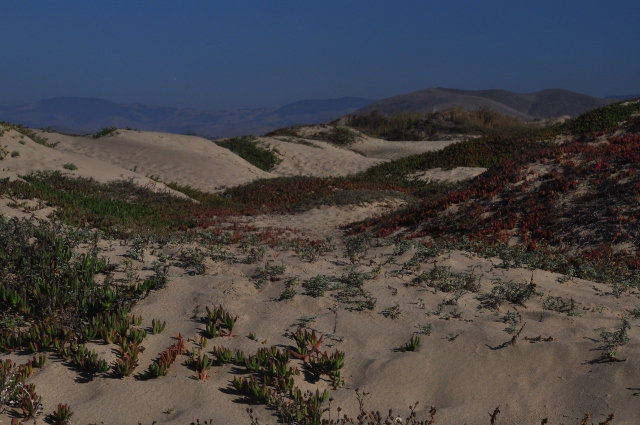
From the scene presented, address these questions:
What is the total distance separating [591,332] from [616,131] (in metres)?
20.0

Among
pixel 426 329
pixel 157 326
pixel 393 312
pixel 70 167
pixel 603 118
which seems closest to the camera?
pixel 157 326

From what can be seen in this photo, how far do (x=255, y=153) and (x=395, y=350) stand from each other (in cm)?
3169

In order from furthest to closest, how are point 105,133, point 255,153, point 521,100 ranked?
point 521,100
point 255,153
point 105,133

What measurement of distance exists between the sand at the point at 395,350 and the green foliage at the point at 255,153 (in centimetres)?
2595

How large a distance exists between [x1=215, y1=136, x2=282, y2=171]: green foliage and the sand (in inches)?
1022

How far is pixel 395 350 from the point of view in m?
5.84

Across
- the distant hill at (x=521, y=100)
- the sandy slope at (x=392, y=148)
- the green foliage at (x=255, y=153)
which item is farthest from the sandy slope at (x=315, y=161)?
the distant hill at (x=521, y=100)

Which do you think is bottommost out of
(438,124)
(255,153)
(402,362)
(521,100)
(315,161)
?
(402,362)

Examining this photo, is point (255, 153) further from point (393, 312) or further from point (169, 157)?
point (393, 312)

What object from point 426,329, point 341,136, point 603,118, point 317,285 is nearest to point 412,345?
point 426,329

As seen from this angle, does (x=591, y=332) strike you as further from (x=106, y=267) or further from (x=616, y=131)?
(x=616, y=131)

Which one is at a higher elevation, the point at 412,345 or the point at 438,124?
the point at 438,124

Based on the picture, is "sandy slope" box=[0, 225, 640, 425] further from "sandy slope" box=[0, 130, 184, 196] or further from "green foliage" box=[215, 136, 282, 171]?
"green foliage" box=[215, 136, 282, 171]

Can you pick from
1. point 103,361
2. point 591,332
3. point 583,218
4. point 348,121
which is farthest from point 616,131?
point 348,121
